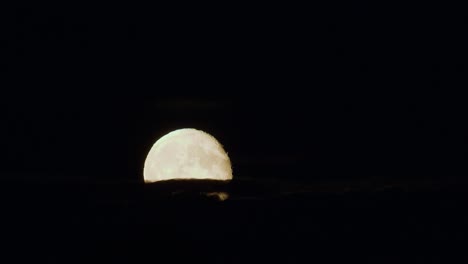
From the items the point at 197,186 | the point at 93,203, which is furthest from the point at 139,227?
the point at 197,186

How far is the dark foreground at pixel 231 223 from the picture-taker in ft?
18.7

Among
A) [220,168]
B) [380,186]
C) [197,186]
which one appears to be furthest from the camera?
[220,168]

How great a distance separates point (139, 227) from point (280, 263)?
151 cm

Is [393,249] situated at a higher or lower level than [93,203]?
lower

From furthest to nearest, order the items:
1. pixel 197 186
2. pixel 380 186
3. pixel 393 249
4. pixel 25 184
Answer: pixel 393 249
pixel 380 186
pixel 25 184
pixel 197 186

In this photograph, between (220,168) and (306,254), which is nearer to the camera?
(306,254)

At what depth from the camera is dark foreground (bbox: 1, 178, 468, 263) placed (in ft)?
18.7

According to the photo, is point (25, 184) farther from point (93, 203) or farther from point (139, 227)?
point (139, 227)

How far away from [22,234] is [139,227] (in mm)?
1203

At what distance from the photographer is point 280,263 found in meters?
6.28

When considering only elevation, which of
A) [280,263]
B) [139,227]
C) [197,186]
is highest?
[197,186]

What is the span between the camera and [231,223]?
19.4 ft

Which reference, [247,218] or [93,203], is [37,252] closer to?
[93,203]

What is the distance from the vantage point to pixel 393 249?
6.56 m
